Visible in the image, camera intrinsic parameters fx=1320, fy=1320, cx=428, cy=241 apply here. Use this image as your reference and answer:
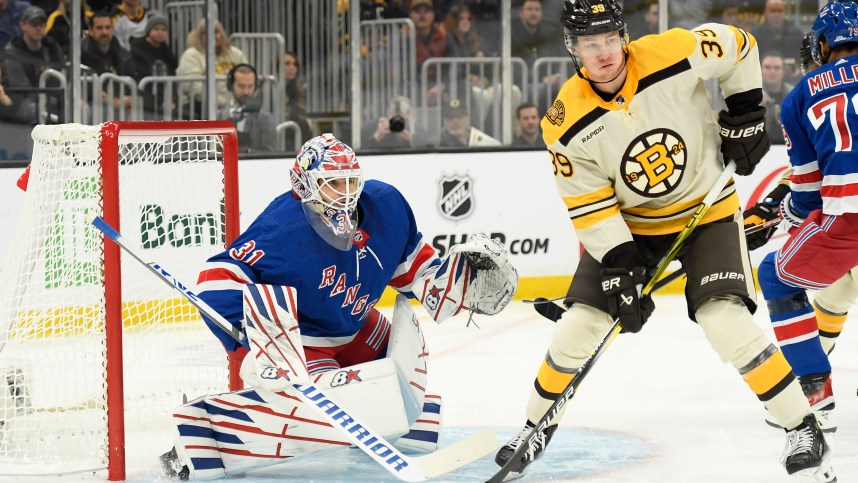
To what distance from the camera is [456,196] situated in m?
5.77

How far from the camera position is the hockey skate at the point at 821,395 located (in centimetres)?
323

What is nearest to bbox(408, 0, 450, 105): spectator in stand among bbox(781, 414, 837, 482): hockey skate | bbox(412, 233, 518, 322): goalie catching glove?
bbox(412, 233, 518, 322): goalie catching glove

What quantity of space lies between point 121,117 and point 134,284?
1999 millimetres

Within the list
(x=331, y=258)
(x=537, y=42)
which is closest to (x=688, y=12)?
(x=537, y=42)

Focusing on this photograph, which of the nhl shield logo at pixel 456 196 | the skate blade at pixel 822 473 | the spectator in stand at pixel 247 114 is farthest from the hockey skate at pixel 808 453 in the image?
the spectator in stand at pixel 247 114

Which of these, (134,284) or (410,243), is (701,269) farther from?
(134,284)

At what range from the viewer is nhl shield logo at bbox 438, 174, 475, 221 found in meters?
5.75

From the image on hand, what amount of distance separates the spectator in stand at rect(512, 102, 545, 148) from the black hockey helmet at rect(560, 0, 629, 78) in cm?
318

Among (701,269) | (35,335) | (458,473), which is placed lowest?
(458,473)

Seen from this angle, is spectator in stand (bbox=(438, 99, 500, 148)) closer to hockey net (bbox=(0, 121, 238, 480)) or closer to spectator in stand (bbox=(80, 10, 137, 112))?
spectator in stand (bbox=(80, 10, 137, 112))

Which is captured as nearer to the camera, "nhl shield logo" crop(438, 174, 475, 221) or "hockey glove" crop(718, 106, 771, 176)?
"hockey glove" crop(718, 106, 771, 176)

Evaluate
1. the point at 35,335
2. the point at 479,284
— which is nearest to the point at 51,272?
the point at 35,335

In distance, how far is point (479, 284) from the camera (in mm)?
3115

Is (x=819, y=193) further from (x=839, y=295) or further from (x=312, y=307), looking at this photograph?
(x=312, y=307)
